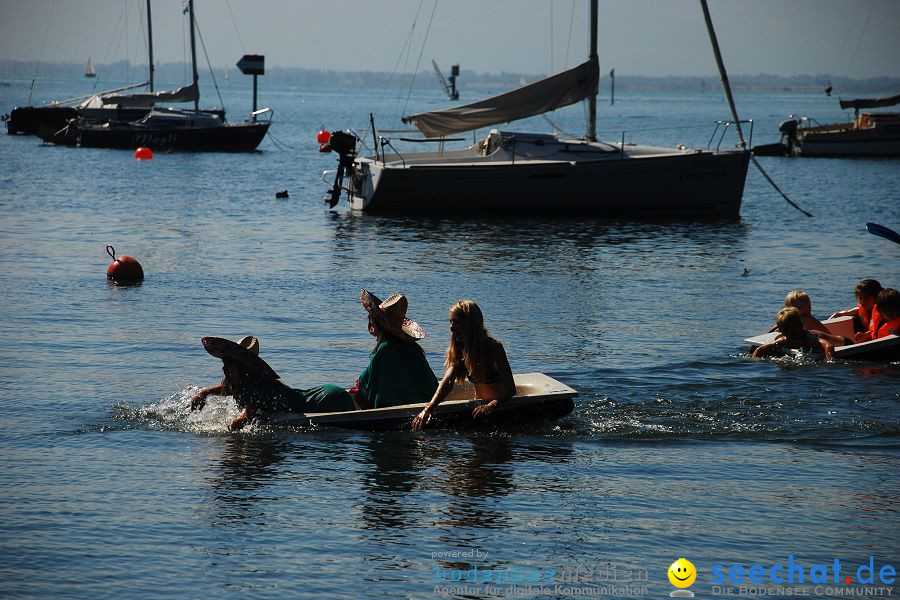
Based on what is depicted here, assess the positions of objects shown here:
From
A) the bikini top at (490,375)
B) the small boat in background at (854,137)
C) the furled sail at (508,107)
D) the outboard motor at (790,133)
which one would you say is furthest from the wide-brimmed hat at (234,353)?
the outboard motor at (790,133)

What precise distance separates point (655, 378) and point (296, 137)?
241 feet

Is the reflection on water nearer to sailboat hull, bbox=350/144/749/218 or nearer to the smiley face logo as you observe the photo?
the smiley face logo

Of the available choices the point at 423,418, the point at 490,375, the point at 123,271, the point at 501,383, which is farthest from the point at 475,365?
the point at 123,271

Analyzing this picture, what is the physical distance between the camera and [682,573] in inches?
302

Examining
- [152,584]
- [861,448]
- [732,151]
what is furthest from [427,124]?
[152,584]

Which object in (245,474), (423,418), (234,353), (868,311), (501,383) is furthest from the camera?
(868,311)

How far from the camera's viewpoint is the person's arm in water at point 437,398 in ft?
34.1

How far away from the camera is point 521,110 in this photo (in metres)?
30.5

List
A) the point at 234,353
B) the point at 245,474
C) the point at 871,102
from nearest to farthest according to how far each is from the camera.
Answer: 1. the point at 245,474
2. the point at 234,353
3. the point at 871,102

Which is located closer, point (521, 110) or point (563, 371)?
point (563, 371)

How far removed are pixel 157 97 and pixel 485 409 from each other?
182 ft

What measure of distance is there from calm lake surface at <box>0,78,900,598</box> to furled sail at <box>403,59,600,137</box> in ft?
20.5

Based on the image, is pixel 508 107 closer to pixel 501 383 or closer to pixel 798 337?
pixel 798 337

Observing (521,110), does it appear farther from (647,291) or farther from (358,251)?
(647,291)
